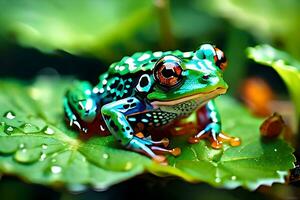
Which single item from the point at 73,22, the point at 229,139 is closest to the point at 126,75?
the point at 229,139

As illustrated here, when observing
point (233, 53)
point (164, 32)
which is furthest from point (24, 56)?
point (233, 53)

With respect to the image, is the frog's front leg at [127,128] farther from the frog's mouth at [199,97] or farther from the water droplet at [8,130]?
the water droplet at [8,130]

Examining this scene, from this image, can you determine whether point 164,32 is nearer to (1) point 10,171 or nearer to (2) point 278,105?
(2) point 278,105

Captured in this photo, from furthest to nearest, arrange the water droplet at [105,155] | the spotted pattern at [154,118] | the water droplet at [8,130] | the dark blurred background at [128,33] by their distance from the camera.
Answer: the dark blurred background at [128,33], the spotted pattern at [154,118], the water droplet at [8,130], the water droplet at [105,155]

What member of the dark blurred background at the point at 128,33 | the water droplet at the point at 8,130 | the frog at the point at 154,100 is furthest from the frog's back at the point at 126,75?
the dark blurred background at the point at 128,33

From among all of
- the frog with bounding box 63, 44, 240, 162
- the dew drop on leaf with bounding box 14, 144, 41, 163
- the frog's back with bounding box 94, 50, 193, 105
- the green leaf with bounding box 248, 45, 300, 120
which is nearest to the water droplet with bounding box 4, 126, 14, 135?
the dew drop on leaf with bounding box 14, 144, 41, 163

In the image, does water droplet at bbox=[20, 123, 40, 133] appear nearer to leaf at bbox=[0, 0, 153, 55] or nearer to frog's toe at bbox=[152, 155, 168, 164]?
frog's toe at bbox=[152, 155, 168, 164]

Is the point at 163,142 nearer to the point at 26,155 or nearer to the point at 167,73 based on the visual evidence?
the point at 167,73

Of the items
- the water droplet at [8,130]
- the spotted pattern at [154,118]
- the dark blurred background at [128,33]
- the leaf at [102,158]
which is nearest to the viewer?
the leaf at [102,158]
